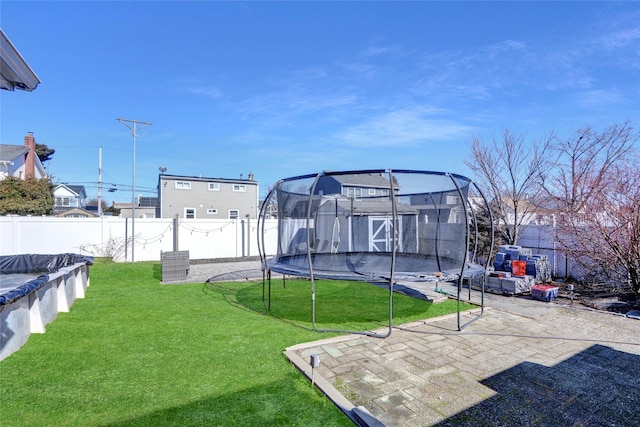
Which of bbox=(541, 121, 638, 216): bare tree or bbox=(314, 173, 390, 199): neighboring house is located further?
bbox=(541, 121, 638, 216): bare tree

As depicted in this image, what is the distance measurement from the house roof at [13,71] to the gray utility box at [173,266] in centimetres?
705

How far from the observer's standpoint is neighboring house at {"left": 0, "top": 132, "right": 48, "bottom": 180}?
16.4 metres

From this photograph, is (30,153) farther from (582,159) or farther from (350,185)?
(582,159)

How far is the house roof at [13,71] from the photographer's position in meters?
1.24

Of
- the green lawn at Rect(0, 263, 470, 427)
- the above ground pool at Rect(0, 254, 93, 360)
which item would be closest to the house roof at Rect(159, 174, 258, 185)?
the above ground pool at Rect(0, 254, 93, 360)

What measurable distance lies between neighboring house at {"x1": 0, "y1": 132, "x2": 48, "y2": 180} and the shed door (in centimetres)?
1727

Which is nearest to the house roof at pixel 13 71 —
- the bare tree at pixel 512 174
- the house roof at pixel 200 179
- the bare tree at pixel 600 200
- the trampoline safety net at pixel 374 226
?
the trampoline safety net at pixel 374 226

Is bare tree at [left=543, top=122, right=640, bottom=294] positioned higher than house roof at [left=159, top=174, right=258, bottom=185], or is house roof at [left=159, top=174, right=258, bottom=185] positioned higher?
house roof at [left=159, top=174, right=258, bottom=185]

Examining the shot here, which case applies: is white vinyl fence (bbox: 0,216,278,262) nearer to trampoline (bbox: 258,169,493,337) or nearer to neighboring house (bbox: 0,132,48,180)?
trampoline (bbox: 258,169,493,337)

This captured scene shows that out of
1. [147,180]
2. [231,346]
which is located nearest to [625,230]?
[231,346]

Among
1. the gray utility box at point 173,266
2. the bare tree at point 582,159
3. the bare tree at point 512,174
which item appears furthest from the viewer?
the bare tree at point 512,174

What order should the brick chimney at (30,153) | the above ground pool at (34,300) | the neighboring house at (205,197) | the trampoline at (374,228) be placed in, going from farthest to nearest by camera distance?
the brick chimney at (30,153)
the neighboring house at (205,197)
the trampoline at (374,228)
the above ground pool at (34,300)

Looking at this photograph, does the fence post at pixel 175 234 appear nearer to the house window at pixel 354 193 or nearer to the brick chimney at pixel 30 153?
the house window at pixel 354 193

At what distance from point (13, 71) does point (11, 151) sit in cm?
2396
